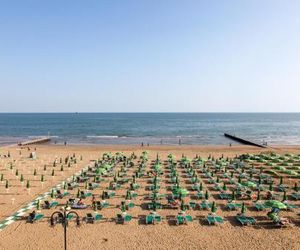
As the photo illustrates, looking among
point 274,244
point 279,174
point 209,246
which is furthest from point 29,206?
point 279,174

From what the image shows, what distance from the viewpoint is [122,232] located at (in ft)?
58.5

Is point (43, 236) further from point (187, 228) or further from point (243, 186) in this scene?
point (243, 186)

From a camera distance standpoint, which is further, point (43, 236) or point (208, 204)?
point (208, 204)

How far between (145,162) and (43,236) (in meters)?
22.8

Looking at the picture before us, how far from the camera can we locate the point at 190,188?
27.2m

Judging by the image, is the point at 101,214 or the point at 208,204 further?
the point at 208,204

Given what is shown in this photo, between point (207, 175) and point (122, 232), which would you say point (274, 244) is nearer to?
point (122, 232)

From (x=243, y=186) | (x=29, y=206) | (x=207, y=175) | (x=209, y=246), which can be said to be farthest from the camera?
(x=207, y=175)

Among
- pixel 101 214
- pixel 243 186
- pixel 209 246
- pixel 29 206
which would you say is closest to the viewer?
pixel 209 246

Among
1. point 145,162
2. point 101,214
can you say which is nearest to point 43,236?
point 101,214

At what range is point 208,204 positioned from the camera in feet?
72.3

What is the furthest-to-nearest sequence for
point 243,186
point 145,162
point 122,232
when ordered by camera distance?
point 145,162, point 243,186, point 122,232

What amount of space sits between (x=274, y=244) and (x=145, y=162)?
78.6ft

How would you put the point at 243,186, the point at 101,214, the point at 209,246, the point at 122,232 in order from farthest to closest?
the point at 243,186
the point at 101,214
the point at 122,232
the point at 209,246
